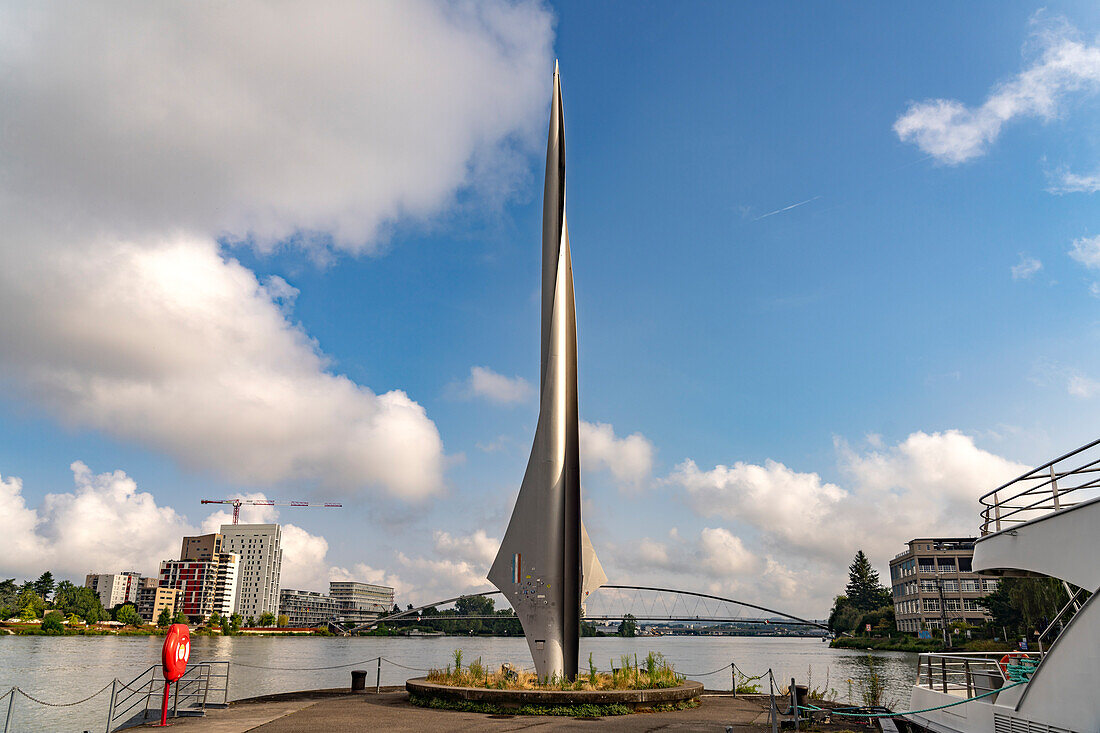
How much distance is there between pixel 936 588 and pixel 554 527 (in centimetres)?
7833

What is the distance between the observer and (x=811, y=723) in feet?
50.0

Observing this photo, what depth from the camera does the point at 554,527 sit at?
20016 millimetres

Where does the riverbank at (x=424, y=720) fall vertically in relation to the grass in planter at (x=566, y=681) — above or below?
below

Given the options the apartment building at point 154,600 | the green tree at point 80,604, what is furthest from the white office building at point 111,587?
the green tree at point 80,604

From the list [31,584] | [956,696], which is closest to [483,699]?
[956,696]

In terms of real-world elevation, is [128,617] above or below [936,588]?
below

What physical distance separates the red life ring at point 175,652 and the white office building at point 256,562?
193332 millimetres

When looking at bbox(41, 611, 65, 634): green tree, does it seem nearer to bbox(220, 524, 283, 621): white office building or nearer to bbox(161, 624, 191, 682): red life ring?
bbox(220, 524, 283, 621): white office building

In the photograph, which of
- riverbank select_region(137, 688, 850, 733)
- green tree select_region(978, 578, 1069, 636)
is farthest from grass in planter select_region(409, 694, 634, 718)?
green tree select_region(978, 578, 1069, 636)

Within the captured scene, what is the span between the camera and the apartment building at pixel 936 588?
78812mm

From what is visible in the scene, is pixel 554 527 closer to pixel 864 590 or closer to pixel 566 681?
pixel 566 681

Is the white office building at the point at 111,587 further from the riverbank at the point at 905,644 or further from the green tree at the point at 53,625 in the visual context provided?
the riverbank at the point at 905,644

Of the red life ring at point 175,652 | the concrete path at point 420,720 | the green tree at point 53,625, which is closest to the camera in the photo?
the concrete path at point 420,720

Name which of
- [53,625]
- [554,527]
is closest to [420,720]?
[554,527]
